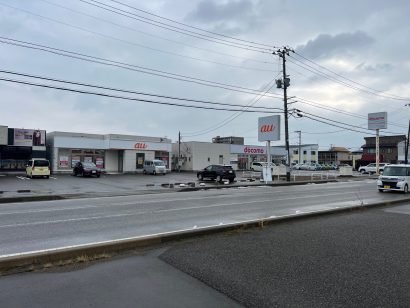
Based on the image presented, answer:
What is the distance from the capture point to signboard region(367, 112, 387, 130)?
6150 centimetres

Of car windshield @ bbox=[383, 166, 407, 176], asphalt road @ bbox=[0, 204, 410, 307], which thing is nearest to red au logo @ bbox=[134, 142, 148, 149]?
car windshield @ bbox=[383, 166, 407, 176]

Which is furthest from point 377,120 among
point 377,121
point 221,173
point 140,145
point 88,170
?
point 88,170

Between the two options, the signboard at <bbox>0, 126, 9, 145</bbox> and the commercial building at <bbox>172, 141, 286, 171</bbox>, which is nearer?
the signboard at <bbox>0, 126, 9, 145</bbox>

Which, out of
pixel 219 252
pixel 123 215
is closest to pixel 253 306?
pixel 219 252

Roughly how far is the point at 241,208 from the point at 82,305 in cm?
1062

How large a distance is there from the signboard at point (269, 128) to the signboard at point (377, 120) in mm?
30334

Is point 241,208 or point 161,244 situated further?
point 241,208

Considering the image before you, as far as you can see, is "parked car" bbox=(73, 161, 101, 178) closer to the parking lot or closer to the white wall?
the parking lot

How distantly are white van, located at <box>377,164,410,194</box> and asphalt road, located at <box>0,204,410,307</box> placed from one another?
16.2m

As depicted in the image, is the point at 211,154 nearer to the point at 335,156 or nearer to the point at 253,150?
the point at 253,150

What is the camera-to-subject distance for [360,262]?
21.1ft

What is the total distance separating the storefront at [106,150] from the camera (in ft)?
156

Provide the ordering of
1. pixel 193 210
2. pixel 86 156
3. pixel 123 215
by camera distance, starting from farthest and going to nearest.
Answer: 1. pixel 86 156
2. pixel 193 210
3. pixel 123 215

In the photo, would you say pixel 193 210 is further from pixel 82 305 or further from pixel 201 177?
pixel 201 177
